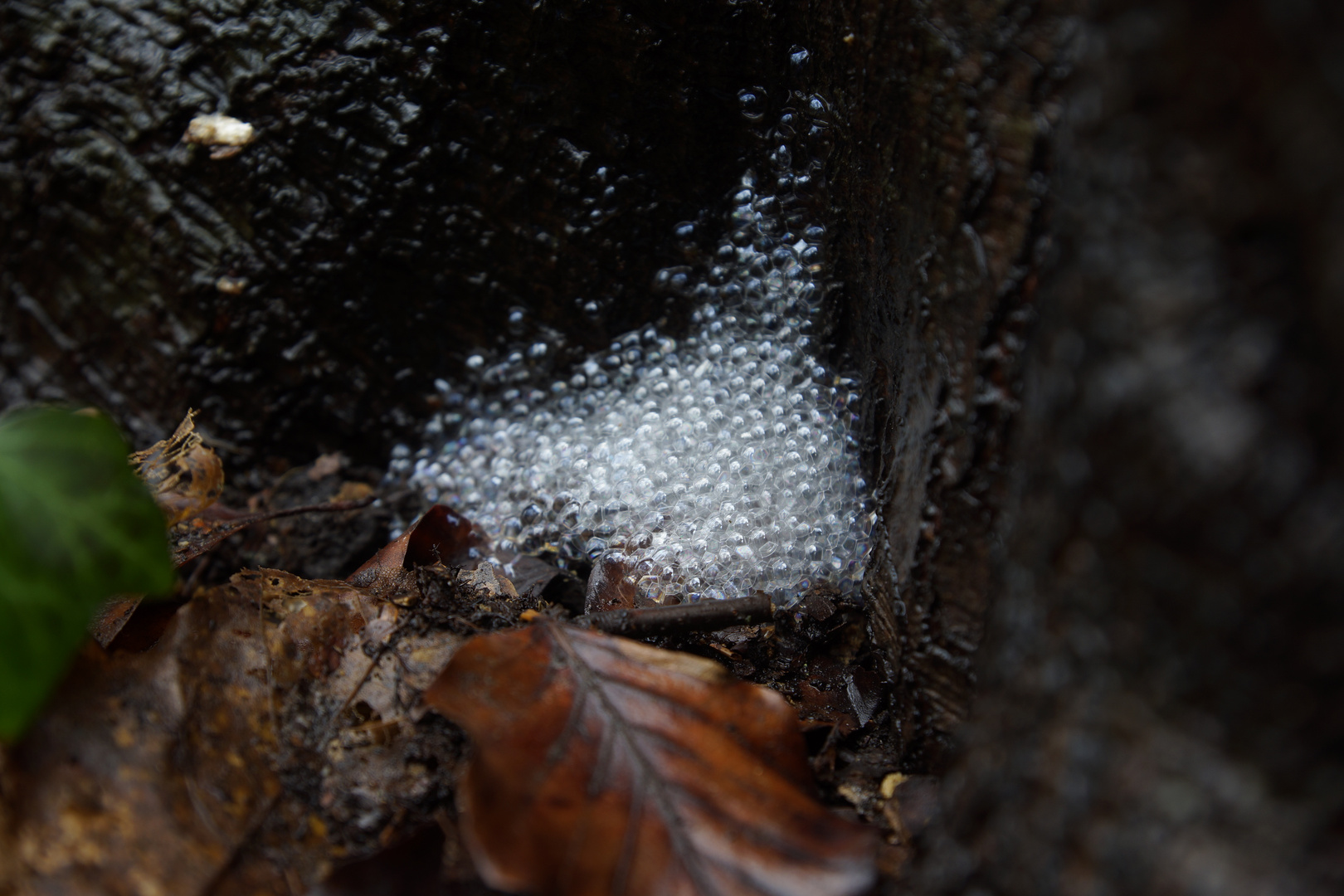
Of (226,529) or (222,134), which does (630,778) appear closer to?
(226,529)

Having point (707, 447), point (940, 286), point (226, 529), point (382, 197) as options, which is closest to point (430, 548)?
point (226, 529)

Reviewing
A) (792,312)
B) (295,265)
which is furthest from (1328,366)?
(295,265)

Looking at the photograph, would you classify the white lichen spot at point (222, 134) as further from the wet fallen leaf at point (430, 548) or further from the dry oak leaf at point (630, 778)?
the dry oak leaf at point (630, 778)

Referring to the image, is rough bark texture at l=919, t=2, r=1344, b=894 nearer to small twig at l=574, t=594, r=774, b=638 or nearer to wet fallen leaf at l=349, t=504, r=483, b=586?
small twig at l=574, t=594, r=774, b=638

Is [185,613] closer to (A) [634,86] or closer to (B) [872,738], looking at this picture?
(B) [872,738]

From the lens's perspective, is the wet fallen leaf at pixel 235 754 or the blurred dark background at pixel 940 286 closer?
the blurred dark background at pixel 940 286

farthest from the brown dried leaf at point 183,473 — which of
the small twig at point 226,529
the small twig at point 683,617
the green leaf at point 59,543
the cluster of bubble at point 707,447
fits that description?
the small twig at point 683,617
